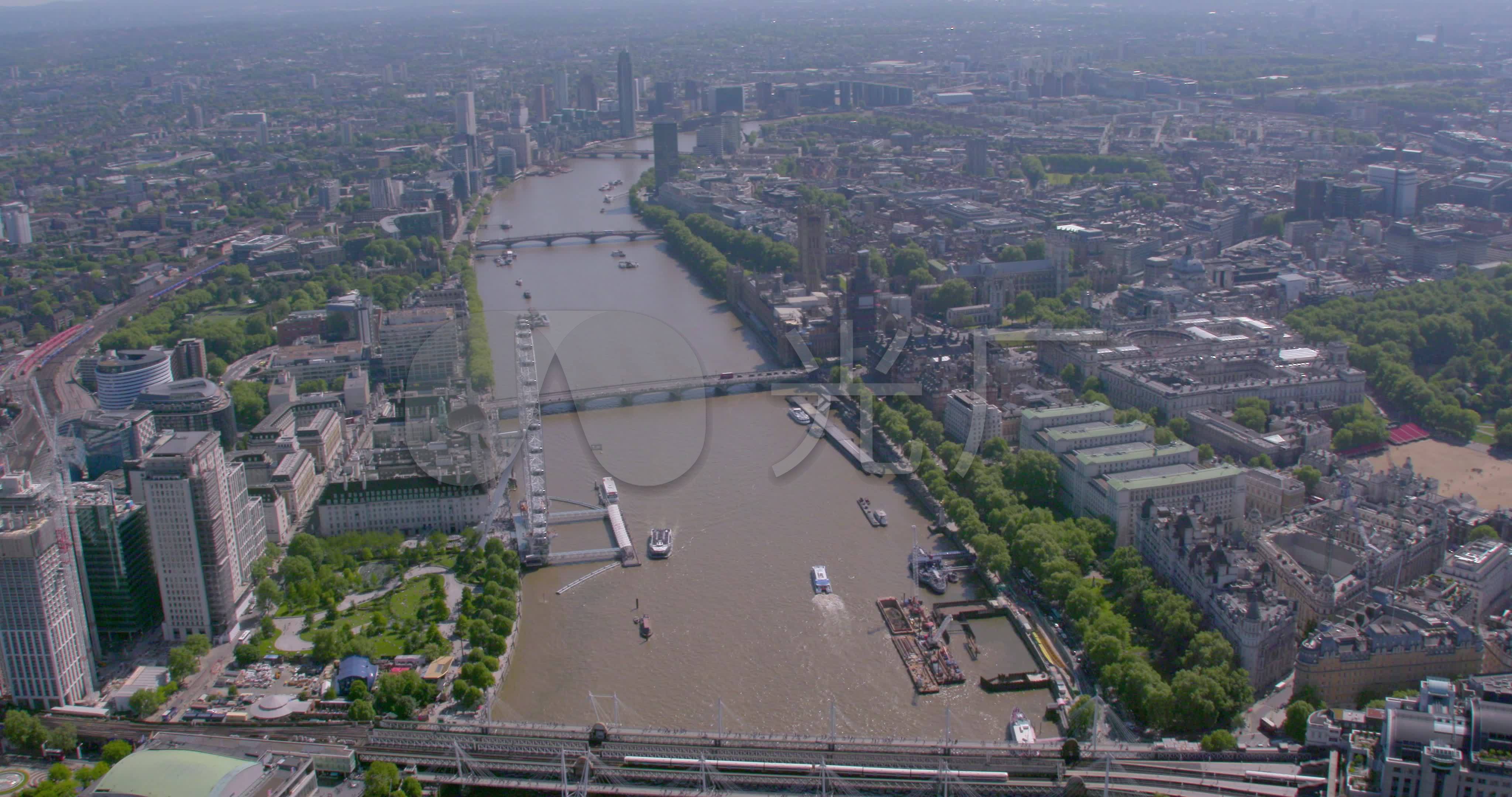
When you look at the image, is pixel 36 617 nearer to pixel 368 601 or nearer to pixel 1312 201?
pixel 368 601

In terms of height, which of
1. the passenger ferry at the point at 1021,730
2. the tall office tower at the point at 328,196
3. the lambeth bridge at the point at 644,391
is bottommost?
the passenger ferry at the point at 1021,730

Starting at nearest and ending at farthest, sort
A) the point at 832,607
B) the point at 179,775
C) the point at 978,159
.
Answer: the point at 179,775 < the point at 832,607 < the point at 978,159

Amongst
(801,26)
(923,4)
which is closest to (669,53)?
(801,26)

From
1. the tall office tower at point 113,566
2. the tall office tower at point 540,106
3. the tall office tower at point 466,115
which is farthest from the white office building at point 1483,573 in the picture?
the tall office tower at point 540,106

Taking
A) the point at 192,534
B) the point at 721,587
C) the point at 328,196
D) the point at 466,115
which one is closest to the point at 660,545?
the point at 721,587

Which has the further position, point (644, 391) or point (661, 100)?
point (661, 100)

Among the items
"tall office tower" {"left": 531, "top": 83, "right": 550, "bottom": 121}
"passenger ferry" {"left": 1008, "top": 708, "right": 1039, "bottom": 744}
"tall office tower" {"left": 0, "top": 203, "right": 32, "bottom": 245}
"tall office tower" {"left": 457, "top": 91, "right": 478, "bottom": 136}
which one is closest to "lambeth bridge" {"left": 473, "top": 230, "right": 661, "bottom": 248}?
"tall office tower" {"left": 0, "top": 203, "right": 32, "bottom": 245}

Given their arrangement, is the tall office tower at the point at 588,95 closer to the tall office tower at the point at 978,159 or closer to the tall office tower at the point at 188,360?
the tall office tower at the point at 978,159
